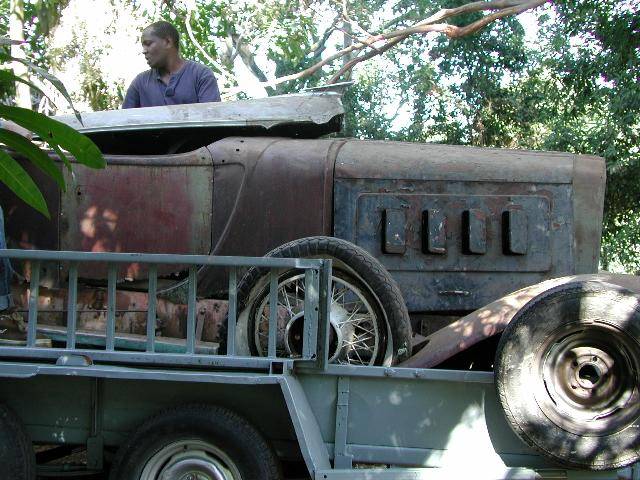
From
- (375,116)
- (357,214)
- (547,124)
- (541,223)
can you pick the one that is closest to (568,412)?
(541,223)

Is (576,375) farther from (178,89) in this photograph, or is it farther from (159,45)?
(159,45)

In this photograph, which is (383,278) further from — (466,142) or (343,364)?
(466,142)

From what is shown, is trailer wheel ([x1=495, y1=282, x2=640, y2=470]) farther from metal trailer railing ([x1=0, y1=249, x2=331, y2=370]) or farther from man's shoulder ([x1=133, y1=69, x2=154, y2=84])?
man's shoulder ([x1=133, y1=69, x2=154, y2=84])

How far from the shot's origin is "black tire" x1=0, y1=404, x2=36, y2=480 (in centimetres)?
391

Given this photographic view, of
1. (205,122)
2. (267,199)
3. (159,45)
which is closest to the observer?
(267,199)

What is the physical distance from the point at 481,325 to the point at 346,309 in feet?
2.18

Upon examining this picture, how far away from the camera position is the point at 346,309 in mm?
4223

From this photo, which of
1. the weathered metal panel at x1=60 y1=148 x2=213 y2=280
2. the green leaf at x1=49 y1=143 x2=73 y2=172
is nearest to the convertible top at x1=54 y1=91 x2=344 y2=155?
the weathered metal panel at x1=60 y1=148 x2=213 y2=280

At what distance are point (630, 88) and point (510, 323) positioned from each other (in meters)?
8.71

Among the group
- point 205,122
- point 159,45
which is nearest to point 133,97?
point 159,45

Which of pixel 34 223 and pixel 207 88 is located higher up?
pixel 207 88

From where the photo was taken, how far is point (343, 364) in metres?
4.02

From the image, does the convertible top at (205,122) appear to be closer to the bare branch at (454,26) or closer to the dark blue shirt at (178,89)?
the dark blue shirt at (178,89)

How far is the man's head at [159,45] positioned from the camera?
19.5 feet
